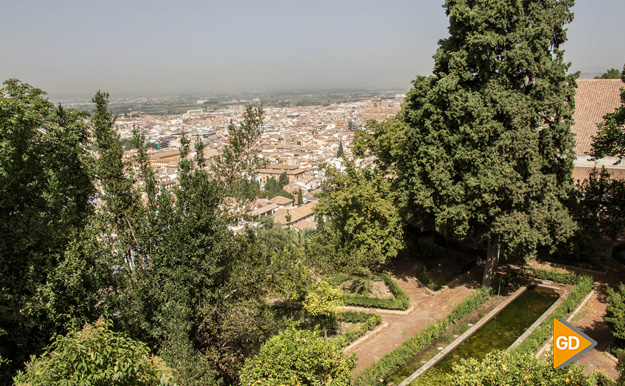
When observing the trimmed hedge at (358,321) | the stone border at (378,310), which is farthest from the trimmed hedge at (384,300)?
the trimmed hedge at (358,321)

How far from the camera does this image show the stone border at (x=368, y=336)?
1155 centimetres

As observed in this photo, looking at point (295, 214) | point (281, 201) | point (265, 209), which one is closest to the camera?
point (295, 214)

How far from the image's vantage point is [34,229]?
8.84 metres

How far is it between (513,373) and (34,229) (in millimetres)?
9447

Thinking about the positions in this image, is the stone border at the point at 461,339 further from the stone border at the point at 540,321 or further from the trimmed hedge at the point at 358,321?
the trimmed hedge at the point at 358,321

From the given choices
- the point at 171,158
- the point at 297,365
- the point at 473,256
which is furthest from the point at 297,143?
the point at 297,365

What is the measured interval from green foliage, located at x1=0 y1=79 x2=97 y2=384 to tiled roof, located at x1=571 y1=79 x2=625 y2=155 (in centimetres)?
2077

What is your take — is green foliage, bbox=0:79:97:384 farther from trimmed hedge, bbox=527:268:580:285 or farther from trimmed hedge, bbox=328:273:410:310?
trimmed hedge, bbox=527:268:580:285

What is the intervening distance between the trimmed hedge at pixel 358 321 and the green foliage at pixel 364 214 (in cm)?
215

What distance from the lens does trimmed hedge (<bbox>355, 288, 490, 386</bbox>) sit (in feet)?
30.6

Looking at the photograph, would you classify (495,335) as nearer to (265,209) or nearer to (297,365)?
(297,365)

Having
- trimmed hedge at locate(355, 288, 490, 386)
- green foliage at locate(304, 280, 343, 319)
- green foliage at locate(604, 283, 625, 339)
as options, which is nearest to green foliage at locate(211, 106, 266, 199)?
green foliage at locate(304, 280, 343, 319)

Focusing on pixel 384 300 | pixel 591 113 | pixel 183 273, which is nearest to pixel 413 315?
pixel 384 300

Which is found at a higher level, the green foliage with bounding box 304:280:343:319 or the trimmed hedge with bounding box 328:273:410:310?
the green foliage with bounding box 304:280:343:319
